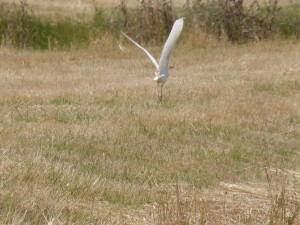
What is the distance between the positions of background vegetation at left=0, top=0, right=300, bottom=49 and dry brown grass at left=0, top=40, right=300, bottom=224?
3.28m

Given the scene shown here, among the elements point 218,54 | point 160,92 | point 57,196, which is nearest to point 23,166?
point 57,196

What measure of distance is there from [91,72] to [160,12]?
5733 millimetres

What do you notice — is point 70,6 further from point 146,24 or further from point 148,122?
point 148,122

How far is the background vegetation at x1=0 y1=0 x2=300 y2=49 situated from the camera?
19.4 meters

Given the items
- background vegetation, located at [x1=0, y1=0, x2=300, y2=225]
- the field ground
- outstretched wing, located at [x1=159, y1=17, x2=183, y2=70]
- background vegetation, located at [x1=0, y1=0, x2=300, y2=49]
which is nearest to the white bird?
outstretched wing, located at [x1=159, y1=17, x2=183, y2=70]

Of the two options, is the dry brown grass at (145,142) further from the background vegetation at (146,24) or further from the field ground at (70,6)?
the field ground at (70,6)

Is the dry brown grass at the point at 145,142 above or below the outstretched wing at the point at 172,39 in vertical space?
below

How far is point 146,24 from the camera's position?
19.5 metres

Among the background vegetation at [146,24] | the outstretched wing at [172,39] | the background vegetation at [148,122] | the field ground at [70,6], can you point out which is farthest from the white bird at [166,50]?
the field ground at [70,6]

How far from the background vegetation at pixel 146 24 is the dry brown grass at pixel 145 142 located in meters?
3.28

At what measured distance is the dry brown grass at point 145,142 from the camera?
16.6 feet

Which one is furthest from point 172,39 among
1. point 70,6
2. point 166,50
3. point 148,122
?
point 70,6

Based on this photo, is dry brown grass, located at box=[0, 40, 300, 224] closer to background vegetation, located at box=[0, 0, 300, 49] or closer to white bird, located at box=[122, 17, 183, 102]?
white bird, located at box=[122, 17, 183, 102]

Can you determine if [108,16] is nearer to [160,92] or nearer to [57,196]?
[160,92]
